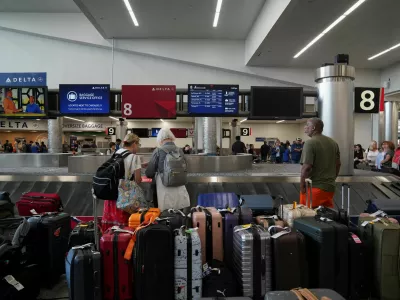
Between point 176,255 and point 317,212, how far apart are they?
1.53m

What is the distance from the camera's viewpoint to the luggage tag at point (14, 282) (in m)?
2.67

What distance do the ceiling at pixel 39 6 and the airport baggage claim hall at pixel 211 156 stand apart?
3.4 inches

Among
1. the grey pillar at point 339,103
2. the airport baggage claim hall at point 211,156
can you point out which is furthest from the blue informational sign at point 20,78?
the grey pillar at point 339,103

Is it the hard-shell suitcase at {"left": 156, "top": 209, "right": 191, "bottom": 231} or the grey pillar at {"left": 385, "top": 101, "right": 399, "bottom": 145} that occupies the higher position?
the grey pillar at {"left": 385, "top": 101, "right": 399, "bottom": 145}

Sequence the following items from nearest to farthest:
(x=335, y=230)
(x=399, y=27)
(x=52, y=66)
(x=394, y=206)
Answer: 1. (x=335, y=230)
2. (x=394, y=206)
3. (x=399, y=27)
4. (x=52, y=66)

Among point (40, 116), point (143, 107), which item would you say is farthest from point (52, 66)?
point (143, 107)

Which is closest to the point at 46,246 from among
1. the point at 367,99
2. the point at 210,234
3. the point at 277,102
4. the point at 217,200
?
the point at 210,234

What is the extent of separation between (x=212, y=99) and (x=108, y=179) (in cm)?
504

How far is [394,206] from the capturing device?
393cm

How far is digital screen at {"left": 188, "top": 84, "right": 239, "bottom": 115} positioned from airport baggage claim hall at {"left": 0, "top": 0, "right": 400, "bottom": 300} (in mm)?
27

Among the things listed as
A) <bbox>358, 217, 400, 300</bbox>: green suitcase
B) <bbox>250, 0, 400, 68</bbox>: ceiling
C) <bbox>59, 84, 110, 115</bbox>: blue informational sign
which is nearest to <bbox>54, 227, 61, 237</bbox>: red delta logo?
<bbox>358, 217, 400, 300</bbox>: green suitcase

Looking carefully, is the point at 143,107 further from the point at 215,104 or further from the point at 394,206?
the point at 394,206

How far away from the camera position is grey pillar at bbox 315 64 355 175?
741 centimetres

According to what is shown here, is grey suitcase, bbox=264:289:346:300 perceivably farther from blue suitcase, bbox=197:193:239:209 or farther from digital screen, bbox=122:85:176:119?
digital screen, bbox=122:85:176:119
